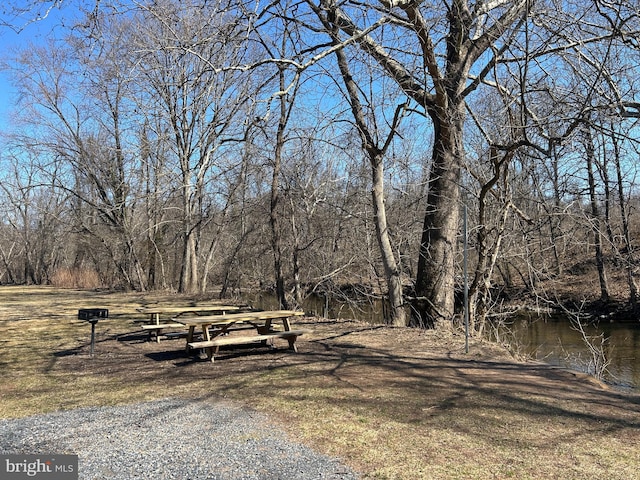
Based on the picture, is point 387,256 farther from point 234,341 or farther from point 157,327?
point 157,327

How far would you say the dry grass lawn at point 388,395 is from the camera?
3.63 m

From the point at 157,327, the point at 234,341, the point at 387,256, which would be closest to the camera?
the point at 234,341

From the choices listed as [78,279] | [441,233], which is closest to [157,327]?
[441,233]

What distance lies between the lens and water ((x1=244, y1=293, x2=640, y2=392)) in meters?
9.74

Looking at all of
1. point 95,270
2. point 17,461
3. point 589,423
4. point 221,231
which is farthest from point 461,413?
point 95,270

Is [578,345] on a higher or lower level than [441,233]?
lower

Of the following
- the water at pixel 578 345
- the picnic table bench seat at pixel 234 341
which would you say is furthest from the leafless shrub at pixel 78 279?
the picnic table bench seat at pixel 234 341

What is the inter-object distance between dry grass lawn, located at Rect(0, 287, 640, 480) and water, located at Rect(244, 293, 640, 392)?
2.57m

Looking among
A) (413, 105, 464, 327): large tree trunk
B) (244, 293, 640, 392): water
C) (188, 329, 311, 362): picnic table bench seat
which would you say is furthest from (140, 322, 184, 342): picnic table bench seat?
(244, 293, 640, 392): water

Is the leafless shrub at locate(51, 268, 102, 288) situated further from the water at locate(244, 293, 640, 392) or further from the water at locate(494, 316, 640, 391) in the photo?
the water at locate(494, 316, 640, 391)

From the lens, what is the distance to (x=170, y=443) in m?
3.93

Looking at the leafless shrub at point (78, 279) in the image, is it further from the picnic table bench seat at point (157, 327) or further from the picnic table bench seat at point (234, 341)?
the picnic table bench seat at point (234, 341)

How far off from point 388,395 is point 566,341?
955 cm

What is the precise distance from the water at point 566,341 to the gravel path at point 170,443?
571 cm
